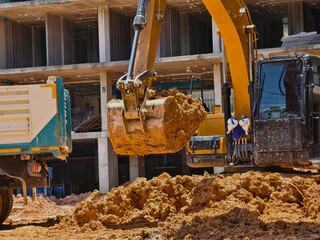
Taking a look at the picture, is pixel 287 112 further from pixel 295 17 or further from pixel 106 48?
pixel 106 48

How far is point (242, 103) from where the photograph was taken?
12.1 meters

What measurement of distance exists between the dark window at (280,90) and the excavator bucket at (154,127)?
2.33m

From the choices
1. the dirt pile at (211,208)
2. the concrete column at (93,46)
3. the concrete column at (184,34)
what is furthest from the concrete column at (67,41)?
the dirt pile at (211,208)

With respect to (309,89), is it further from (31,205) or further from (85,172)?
(85,172)

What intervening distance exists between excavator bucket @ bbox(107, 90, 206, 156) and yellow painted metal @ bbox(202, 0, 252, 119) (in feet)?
7.37

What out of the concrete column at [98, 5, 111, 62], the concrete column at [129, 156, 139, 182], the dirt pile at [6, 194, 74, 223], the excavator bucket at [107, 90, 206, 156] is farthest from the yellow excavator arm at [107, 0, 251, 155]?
the concrete column at [129, 156, 139, 182]

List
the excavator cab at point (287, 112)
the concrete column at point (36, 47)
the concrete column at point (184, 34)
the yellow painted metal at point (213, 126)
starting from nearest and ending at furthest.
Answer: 1. the excavator cab at point (287, 112)
2. the yellow painted metal at point (213, 126)
3. the concrete column at point (184, 34)
4. the concrete column at point (36, 47)

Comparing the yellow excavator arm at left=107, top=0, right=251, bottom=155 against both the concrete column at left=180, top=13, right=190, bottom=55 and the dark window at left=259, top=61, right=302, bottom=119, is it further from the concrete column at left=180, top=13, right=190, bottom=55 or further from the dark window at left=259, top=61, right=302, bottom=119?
the concrete column at left=180, top=13, right=190, bottom=55

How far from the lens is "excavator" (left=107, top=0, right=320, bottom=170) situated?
891 centimetres

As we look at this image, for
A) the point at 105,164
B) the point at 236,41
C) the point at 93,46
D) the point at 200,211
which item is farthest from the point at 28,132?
the point at 93,46

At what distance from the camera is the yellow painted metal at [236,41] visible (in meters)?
10.9

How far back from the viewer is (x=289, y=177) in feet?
38.2

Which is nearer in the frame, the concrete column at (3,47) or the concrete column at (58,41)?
the concrete column at (58,41)

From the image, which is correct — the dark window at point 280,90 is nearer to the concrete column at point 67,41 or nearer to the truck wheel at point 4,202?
the truck wheel at point 4,202
